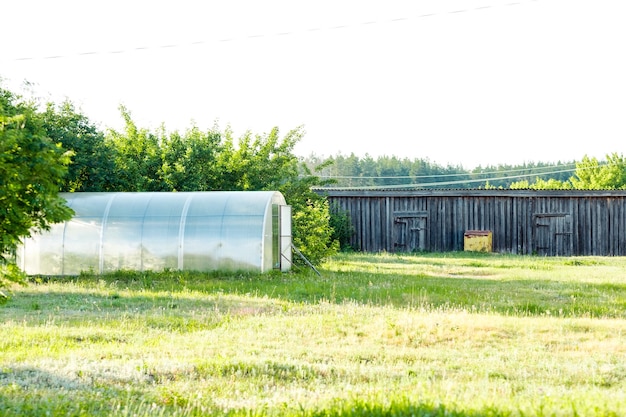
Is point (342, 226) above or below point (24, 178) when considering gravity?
below

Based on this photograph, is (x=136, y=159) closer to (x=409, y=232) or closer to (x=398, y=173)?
(x=409, y=232)

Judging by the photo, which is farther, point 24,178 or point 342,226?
point 342,226

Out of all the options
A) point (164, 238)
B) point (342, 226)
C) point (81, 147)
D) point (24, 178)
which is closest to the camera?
point (24, 178)

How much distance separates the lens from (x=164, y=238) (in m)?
22.3

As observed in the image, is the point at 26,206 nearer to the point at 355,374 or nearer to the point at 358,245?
the point at 355,374

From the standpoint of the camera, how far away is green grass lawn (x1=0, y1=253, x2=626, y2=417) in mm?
7289

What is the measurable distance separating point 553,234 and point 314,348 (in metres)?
27.6

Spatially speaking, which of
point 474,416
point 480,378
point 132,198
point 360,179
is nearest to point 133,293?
point 132,198

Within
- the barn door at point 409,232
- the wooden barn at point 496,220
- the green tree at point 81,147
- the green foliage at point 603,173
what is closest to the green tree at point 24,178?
the green tree at point 81,147

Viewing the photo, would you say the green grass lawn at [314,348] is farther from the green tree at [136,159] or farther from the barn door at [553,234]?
the barn door at [553,234]

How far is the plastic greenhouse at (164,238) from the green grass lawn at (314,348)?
1660 mm

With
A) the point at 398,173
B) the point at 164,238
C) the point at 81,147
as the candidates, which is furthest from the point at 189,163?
the point at 398,173

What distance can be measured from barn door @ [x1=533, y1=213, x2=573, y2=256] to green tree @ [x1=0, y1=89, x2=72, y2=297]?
30.3 meters

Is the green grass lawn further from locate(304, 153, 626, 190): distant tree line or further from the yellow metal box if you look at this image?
locate(304, 153, 626, 190): distant tree line
